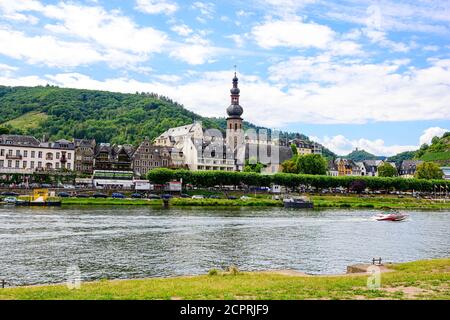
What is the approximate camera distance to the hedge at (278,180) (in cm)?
12356

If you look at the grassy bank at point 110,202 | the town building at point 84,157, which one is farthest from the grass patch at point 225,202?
the town building at point 84,157

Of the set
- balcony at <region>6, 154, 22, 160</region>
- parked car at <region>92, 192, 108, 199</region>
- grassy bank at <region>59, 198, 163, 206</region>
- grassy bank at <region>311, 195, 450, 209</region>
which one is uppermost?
balcony at <region>6, 154, 22, 160</region>

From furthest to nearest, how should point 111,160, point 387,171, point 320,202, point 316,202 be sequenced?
point 387,171 → point 111,160 → point 320,202 → point 316,202

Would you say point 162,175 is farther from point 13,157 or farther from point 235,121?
point 235,121

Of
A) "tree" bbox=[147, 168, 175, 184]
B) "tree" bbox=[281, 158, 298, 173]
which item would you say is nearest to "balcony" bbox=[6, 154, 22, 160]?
"tree" bbox=[147, 168, 175, 184]

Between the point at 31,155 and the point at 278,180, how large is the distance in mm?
67184

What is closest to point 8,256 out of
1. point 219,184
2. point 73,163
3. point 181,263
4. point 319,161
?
point 181,263

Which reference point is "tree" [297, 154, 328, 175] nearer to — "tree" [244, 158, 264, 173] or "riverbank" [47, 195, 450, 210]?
"tree" [244, 158, 264, 173]

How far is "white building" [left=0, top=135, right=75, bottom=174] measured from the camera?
126125 mm

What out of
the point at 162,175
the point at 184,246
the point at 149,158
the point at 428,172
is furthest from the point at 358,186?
the point at 184,246

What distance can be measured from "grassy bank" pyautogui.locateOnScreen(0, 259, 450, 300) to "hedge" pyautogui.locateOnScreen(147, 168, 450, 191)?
331 ft

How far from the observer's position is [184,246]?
4141cm

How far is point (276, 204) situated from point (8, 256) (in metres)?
83.9

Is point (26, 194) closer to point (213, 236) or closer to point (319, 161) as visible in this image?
point (213, 236)
